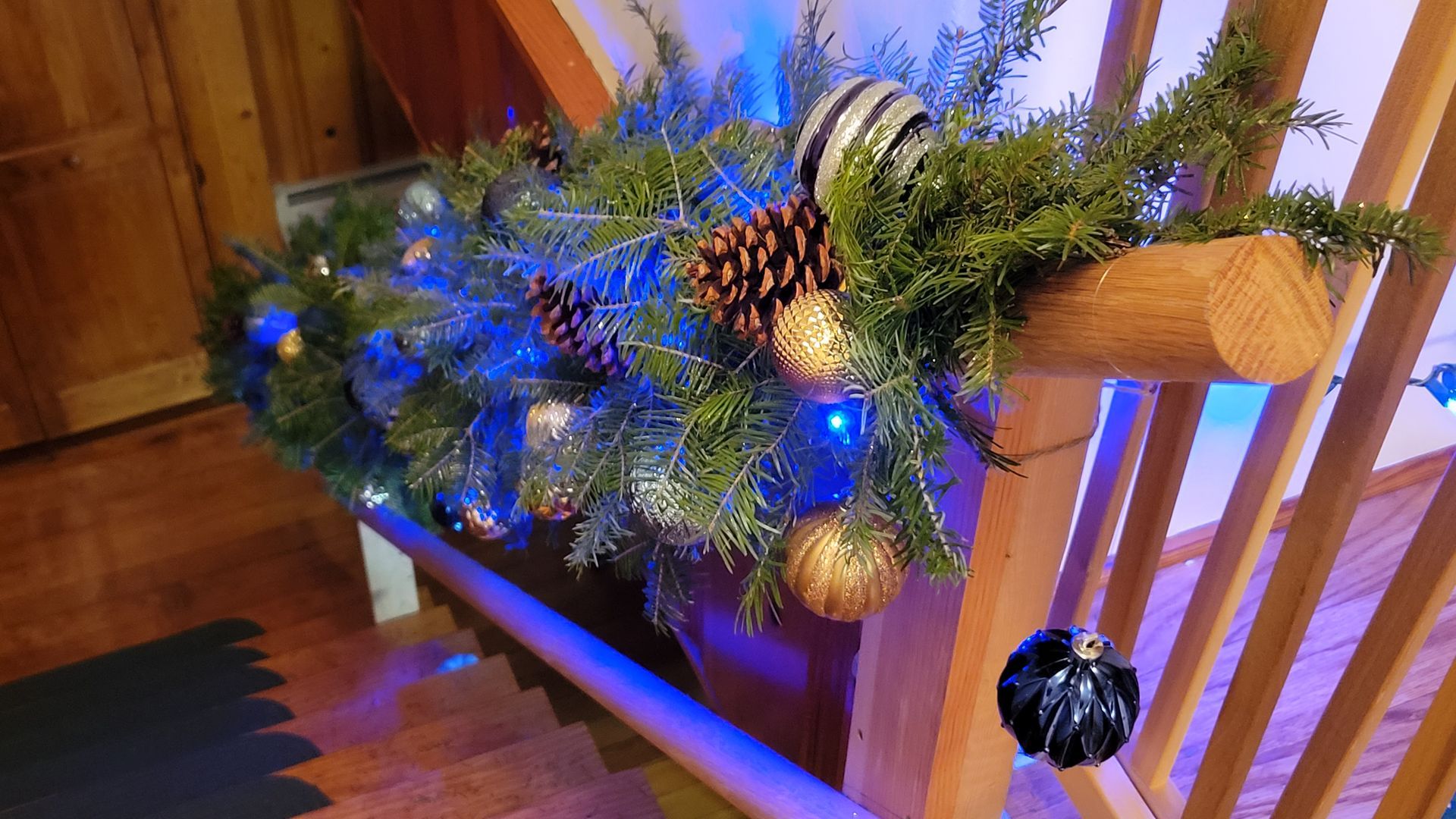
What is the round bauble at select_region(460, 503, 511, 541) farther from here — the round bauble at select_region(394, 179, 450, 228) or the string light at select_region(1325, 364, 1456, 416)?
the string light at select_region(1325, 364, 1456, 416)

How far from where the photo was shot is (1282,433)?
84 cm

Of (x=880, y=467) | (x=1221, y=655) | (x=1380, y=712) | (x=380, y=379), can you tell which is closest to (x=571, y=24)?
(x=380, y=379)

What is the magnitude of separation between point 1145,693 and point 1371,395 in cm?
106

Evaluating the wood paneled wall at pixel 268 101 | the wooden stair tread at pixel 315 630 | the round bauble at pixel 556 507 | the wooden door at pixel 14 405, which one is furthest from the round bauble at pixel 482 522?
the wooden door at pixel 14 405

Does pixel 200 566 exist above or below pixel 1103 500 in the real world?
below

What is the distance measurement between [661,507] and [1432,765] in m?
0.59

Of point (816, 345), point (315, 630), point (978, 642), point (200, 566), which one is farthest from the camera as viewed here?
point (200, 566)

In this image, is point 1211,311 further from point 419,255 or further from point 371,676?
point 371,676

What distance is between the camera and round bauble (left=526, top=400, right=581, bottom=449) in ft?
3.22

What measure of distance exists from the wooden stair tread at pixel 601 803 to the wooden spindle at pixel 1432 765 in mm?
935

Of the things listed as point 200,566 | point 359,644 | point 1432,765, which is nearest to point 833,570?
point 1432,765

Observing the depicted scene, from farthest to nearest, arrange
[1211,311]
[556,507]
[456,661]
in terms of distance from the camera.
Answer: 1. [456,661]
2. [556,507]
3. [1211,311]

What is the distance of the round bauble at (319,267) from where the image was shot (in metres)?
1.70

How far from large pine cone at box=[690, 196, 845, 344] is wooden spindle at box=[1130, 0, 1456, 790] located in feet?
1.17
